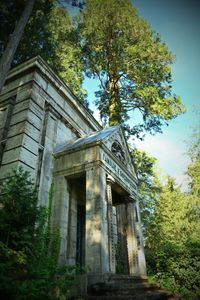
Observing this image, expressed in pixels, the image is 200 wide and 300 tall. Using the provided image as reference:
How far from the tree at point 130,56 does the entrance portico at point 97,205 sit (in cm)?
586

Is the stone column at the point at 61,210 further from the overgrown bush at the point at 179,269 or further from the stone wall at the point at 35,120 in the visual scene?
the overgrown bush at the point at 179,269

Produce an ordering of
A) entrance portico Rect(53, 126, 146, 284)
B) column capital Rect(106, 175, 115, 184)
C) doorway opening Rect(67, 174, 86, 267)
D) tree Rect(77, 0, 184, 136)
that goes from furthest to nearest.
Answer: tree Rect(77, 0, 184, 136), column capital Rect(106, 175, 115, 184), doorway opening Rect(67, 174, 86, 267), entrance portico Rect(53, 126, 146, 284)

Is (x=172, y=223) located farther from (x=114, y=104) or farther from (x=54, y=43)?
→ (x=54, y=43)

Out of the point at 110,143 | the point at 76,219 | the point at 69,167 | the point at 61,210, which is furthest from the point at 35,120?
the point at 76,219

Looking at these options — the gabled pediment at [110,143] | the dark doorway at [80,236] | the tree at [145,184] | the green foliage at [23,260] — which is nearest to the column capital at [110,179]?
the gabled pediment at [110,143]

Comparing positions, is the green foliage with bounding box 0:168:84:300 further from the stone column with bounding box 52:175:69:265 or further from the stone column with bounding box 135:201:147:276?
the stone column with bounding box 135:201:147:276

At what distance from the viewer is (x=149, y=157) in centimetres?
1995

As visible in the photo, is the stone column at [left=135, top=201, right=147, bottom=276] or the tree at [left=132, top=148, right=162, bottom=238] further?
the tree at [left=132, top=148, right=162, bottom=238]

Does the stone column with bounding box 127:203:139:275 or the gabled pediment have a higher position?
the gabled pediment

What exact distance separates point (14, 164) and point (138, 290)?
536cm

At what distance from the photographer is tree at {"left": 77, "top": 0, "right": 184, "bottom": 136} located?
1659 cm

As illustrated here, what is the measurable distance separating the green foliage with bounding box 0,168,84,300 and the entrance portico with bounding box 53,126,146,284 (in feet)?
6.37

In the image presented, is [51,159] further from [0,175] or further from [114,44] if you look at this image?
[114,44]

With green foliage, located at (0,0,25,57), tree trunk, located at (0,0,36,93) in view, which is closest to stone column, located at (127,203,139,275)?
tree trunk, located at (0,0,36,93)
